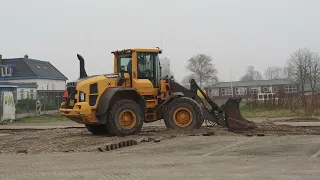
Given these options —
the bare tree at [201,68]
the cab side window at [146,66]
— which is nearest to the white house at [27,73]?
the bare tree at [201,68]

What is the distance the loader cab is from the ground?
227cm

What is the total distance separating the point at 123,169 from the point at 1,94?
23944 mm

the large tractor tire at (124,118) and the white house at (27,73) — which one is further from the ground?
the white house at (27,73)

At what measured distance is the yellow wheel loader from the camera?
1561 centimetres

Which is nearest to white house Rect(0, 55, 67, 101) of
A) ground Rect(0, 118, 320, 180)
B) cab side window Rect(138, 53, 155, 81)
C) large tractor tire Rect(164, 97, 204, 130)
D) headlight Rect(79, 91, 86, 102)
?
cab side window Rect(138, 53, 155, 81)

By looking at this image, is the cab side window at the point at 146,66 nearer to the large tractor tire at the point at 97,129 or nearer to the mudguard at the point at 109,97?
the mudguard at the point at 109,97

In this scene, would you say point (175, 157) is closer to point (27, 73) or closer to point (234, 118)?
point (234, 118)

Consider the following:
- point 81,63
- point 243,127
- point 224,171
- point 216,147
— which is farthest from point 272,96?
point 224,171

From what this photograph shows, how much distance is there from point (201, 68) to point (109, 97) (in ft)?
258

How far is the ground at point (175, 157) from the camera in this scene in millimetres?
8711

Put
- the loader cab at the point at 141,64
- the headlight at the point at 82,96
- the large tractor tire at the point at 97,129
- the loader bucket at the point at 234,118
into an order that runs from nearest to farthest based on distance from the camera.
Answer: the headlight at the point at 82,96, the loader cab at the point at 141,64, the loader bucket at the point at 234,118, the large tractor tire at the point at 97,129

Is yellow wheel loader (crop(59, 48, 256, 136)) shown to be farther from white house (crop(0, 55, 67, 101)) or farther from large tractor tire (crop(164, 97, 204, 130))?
white house (crop(0, 55, 67, 101))

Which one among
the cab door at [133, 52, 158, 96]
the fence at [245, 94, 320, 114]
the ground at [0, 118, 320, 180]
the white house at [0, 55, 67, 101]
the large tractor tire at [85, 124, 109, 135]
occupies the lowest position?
the ground at [0, 118, 320, 180]

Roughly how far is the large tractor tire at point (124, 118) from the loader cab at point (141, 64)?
3.86 feet
